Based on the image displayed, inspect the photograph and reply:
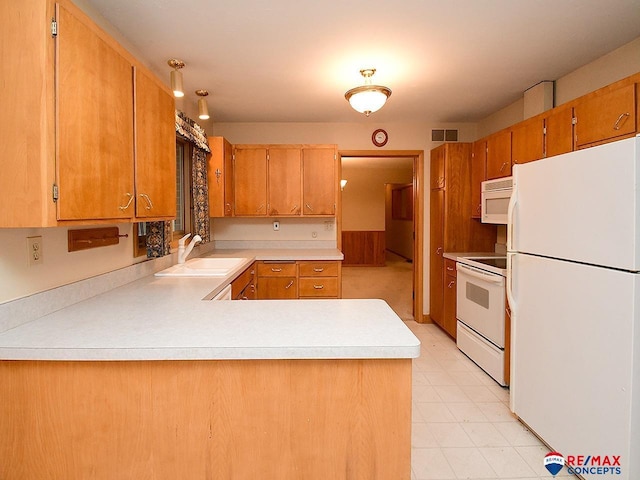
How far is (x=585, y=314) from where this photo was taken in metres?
1.71

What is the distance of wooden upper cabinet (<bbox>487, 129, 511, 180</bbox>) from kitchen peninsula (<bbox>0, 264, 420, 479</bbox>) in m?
2.60

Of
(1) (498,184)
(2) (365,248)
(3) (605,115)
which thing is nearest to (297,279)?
(1) (498,184)

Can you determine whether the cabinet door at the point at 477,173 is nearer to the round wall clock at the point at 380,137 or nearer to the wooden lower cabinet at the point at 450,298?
the wooden lower cabinet at the point at 450,298

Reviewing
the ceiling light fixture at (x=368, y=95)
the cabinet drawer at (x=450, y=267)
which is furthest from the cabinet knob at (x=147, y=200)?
the cabinet drawer at (x=450, y=267)

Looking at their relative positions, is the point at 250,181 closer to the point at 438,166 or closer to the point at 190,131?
the point at 190,131

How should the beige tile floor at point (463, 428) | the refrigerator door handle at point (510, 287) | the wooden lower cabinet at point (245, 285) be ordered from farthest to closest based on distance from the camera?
1. the wooden lower cabinet at point (245, 285)
2. the refrigerator door handle at point (510, 287)
3. the beige tile floor at point (463, 428)

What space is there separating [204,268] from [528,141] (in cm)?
286

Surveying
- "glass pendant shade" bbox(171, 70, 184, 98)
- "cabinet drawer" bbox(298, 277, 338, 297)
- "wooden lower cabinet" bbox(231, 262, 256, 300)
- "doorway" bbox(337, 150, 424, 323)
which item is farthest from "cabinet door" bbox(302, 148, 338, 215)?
"glass pendant shade" bbox(171, 70, 184, 98)

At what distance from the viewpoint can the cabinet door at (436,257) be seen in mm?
4047

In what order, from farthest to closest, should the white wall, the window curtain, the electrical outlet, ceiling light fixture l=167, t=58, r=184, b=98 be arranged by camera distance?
the window curtain, ceiling light fixture l=167, t=58, r=184, b=98, the white wall, the electrical outlet

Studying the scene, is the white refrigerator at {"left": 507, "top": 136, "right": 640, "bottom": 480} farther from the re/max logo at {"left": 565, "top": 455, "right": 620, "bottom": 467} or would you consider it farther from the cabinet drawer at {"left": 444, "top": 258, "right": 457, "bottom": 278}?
the cabinet drawer at {"left": 444, "top": 258, "right": 457, "bottom": 278}

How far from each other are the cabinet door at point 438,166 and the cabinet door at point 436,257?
9 centimetres

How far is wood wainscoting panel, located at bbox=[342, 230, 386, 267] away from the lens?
8883 mm

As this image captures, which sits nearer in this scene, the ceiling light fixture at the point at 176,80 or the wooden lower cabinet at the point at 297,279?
the ceiling light fixture at the point at 176,80
